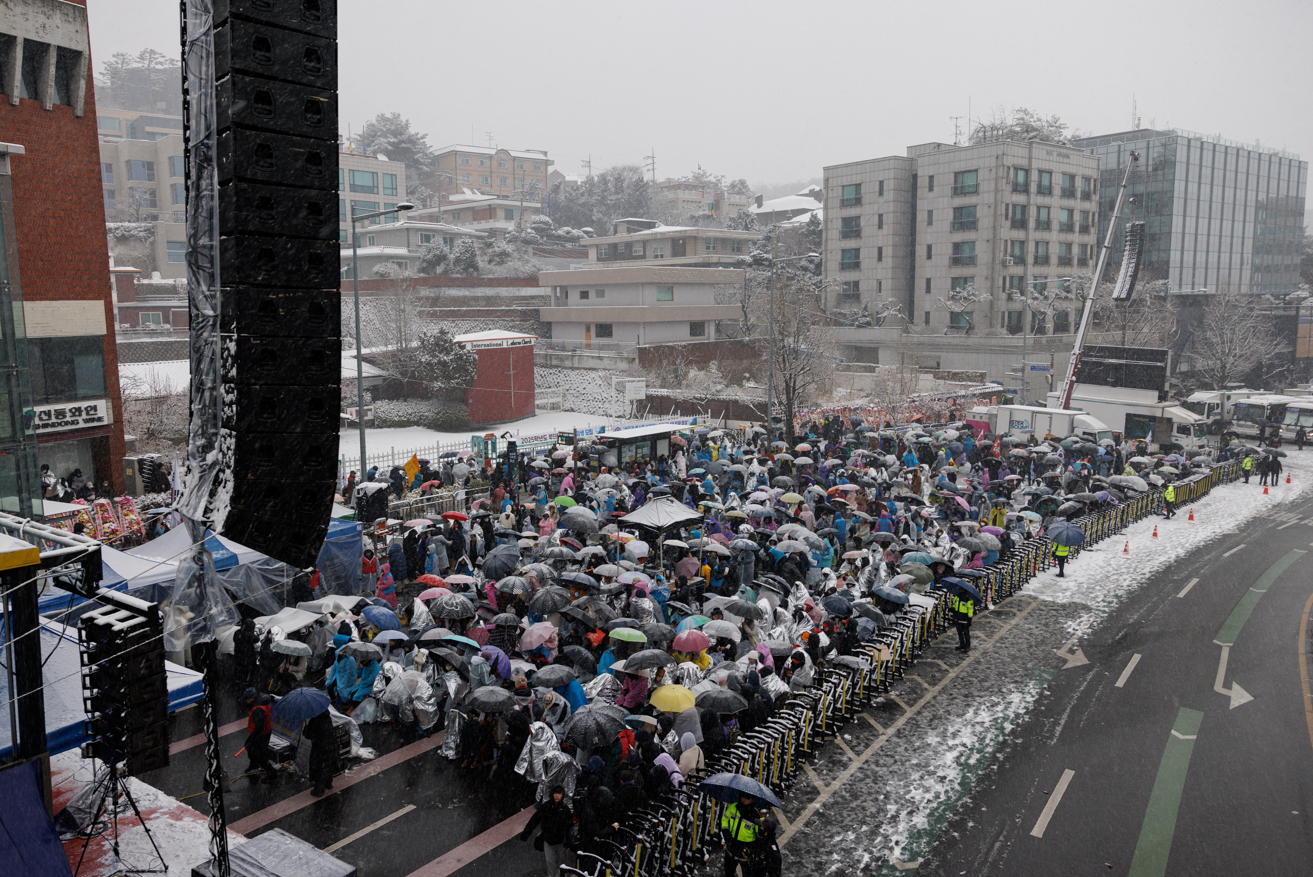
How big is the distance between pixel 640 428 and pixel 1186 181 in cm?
8281

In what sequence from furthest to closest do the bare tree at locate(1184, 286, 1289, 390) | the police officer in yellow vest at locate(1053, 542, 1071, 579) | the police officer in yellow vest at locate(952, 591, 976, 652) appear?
the bare tree at locate(1184, 286, 1289, 390)
the police officer in yellow vest at locate(1053, 542, 1071, 579)
the police officer in yellow vest at locate(952, 591, 976, 652)

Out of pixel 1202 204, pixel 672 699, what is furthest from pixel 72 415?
pixel 1202 204

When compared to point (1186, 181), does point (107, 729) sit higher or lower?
lower

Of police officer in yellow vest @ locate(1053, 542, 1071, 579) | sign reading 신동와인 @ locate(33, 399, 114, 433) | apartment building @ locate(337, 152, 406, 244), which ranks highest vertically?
apartment building @ locate(337, 152, 406, 244)

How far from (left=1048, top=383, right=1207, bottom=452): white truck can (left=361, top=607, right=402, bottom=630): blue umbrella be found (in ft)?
111

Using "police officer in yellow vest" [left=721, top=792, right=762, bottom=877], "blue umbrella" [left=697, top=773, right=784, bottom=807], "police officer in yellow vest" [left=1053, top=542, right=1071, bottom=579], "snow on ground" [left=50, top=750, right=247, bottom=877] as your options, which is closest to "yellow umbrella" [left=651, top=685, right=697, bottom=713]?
"blue umbrella" [left=697, top=773, right=784, bottom=807]

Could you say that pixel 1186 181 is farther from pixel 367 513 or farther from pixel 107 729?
pixel 107 729

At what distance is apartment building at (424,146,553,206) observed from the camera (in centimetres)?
10781

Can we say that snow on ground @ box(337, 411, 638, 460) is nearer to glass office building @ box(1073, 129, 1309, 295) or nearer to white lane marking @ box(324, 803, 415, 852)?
white lane marking @ box(324, 803, 415, 852)

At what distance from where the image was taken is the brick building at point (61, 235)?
23.5 meters

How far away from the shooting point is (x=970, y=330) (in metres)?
63.7

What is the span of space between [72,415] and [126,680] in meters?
23.1

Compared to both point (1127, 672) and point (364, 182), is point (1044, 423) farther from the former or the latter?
point (364, 182)

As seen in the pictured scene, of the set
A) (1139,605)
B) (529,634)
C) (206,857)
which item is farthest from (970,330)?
(206,857)
